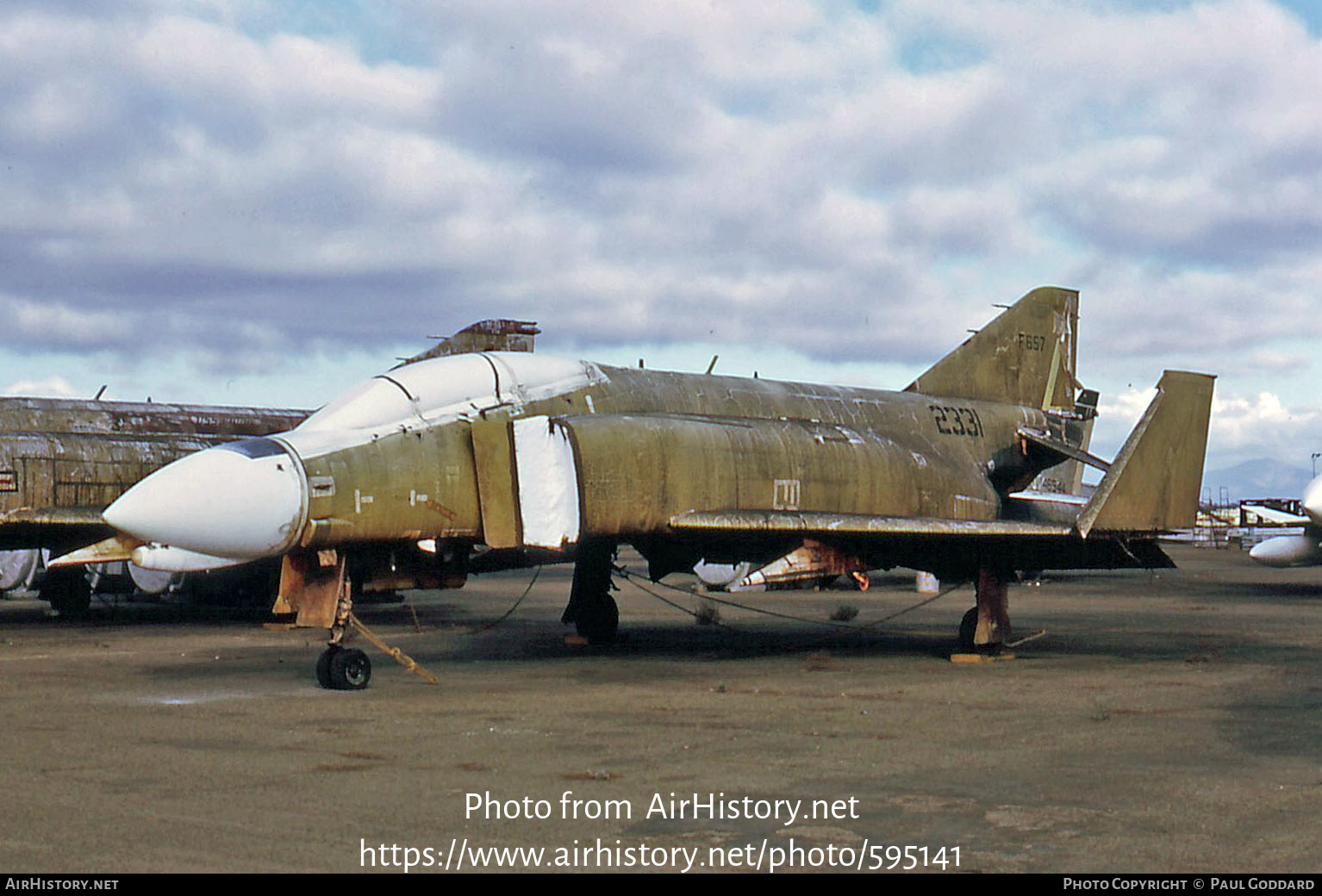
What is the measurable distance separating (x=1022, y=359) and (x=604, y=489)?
920 centimetres

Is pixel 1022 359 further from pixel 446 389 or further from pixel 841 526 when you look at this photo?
pixel 446 389

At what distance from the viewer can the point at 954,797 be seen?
A: 24.5ft

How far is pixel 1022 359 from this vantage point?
20.1m

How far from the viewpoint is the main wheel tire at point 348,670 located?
481 inches

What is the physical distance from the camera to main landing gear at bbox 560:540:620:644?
17234 mm

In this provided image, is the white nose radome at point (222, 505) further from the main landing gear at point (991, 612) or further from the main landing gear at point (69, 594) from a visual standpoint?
the main landing gear at point (69, 594)

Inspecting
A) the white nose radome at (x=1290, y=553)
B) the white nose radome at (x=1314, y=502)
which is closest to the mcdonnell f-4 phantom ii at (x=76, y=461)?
the white nose radome at (x=1314, y=502)

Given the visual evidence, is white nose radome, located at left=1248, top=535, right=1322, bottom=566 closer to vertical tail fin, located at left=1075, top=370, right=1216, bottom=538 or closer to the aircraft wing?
vertical tail fin, located at left=1075, top=370, right=1216, bottom=538

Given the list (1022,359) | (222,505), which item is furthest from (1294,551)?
(222,505)

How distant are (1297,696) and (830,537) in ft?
15.5

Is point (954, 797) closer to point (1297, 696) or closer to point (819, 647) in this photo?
point (1297, 696)

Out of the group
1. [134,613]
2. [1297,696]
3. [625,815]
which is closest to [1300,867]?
[625,815]

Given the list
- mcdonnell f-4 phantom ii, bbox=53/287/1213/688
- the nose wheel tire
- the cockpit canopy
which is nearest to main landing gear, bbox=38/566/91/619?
mcdonnell f-4 phantom ii, bbox=53/287/1213/688
